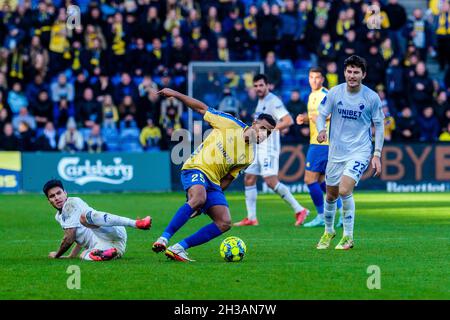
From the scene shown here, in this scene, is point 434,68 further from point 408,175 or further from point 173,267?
point 173,267

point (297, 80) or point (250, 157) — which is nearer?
point (250, 157)

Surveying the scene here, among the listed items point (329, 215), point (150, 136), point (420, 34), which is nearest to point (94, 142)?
point (150, 136)

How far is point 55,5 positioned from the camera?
29.7 metres

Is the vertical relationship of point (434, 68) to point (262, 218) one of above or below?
above

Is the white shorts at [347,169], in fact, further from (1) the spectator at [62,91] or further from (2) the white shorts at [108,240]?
(1) the spectator at [62,91]

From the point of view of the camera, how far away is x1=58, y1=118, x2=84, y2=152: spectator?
26.7m

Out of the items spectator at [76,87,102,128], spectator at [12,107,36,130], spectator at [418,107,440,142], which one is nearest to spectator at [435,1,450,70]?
spectator at [418,107,440,142]

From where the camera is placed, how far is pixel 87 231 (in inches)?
461

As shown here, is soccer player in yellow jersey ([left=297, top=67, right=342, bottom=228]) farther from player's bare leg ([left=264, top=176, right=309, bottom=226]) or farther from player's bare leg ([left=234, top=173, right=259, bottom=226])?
player's bare leg ([left=234, top=173, right=259, bottom=226])

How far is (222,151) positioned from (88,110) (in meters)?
16.5

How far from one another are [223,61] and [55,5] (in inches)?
199

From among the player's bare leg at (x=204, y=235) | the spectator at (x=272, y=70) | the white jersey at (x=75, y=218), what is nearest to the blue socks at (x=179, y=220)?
the player's bare leg at (x=204, y=235)

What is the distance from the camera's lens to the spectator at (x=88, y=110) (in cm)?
2781

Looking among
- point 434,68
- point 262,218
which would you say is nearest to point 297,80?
point 434,68
